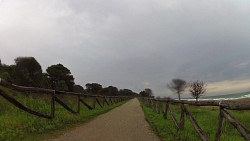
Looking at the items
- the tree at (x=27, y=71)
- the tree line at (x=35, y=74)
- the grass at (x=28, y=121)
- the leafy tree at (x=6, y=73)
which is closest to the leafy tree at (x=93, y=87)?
the tree line at (x=35, y=74)

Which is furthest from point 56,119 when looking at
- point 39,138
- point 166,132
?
point 166,132

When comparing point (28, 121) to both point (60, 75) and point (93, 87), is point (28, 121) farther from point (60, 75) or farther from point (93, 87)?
point (93, 87)

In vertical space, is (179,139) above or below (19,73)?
below

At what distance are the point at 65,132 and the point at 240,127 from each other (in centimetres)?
655

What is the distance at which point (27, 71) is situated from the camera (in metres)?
64.8

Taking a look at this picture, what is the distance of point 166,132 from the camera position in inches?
440

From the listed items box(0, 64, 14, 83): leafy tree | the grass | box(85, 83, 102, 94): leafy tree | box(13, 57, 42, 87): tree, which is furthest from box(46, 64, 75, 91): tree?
the grass

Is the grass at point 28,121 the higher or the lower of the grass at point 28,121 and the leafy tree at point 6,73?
the lower

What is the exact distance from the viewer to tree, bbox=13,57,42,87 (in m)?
59.5

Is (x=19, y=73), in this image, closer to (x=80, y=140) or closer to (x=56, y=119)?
(x=56, y=119)

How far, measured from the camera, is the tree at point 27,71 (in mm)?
59522

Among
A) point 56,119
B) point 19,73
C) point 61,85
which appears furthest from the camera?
point 61,85

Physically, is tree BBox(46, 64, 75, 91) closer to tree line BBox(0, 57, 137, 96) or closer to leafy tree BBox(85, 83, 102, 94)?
tree line BBox(0, 57, 137, 96)

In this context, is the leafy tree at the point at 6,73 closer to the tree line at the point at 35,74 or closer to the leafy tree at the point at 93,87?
the tree line at the point at 35,74
